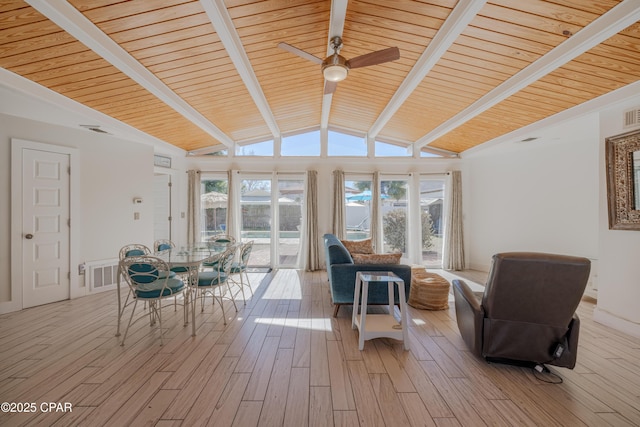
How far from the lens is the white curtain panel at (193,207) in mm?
6168

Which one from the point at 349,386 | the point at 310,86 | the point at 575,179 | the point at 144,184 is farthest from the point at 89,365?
the point at 575,179

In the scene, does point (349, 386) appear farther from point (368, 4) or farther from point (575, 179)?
point (575, 179)

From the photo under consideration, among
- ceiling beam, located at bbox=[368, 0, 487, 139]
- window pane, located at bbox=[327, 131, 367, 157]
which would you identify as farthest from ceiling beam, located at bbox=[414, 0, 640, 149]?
window pane, located at bbox=[327, 131, 367, 157]

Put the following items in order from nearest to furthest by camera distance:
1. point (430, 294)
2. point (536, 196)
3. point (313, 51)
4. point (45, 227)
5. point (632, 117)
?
point (632, 117), point (313, 51), point (430, 294), point (45, 227), point (536, 196)

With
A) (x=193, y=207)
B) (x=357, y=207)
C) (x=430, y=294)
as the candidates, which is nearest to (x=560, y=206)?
(x=430, y=294)

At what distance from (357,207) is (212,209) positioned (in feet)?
11.6

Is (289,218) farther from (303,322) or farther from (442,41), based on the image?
(442,41)

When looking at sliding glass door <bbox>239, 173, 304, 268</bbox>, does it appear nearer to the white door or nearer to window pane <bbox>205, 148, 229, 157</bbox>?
window pane <bbox>205, 148, 229, 157</bbox>

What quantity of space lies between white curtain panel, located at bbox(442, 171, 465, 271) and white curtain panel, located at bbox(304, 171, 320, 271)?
303cm

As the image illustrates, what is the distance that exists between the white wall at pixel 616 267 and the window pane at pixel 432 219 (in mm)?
3146

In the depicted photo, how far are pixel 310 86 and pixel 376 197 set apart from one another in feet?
9.60

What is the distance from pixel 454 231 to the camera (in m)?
6.18

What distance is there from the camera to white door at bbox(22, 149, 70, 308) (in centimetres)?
374

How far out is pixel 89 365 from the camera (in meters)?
2.37
